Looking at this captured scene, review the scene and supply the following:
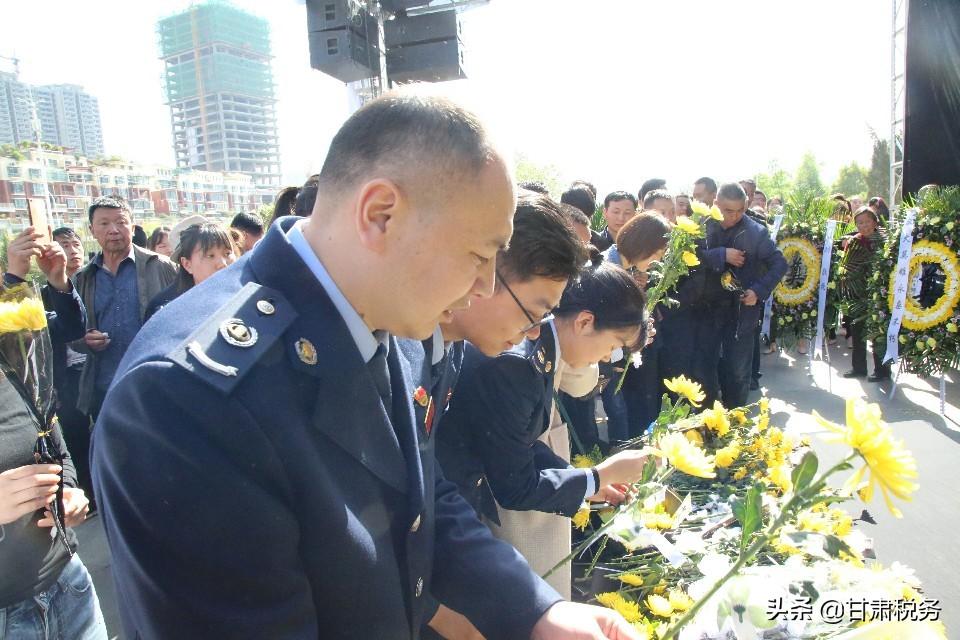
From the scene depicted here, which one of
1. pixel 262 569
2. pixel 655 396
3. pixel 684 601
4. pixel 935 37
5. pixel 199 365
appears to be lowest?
pixel 655 396

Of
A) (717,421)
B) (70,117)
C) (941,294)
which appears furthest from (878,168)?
(70,117)

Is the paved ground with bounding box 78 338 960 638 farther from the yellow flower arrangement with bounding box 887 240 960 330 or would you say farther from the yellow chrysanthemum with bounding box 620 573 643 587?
the yellow chrysanthemum with bounding box 620 573 643 587

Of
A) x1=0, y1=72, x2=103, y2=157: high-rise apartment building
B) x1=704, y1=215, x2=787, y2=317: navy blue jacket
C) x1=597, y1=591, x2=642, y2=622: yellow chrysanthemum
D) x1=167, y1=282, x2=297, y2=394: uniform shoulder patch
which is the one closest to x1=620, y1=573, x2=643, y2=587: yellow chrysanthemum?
x1=597, y1=591, x2=642, y2=622: yellow chrysanthemum

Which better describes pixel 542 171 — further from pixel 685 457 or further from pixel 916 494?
pixel 685 457

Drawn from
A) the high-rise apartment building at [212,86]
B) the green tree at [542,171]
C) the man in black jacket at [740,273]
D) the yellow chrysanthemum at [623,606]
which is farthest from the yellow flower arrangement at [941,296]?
the high-rise apartment building at [212,86]

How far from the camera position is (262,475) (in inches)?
30.7

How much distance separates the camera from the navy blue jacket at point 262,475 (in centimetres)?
71

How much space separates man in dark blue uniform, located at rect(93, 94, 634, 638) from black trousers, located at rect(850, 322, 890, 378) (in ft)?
21.3

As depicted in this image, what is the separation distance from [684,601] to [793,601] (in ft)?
1.18

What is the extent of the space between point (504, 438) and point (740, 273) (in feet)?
13.6

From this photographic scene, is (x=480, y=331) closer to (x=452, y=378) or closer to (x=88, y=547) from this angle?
(x=452, y=378)

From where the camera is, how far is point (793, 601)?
1.12 metres

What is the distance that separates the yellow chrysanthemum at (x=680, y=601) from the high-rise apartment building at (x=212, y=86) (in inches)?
3272

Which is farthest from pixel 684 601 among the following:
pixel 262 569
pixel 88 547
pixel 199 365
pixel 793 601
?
pixel 88 547
